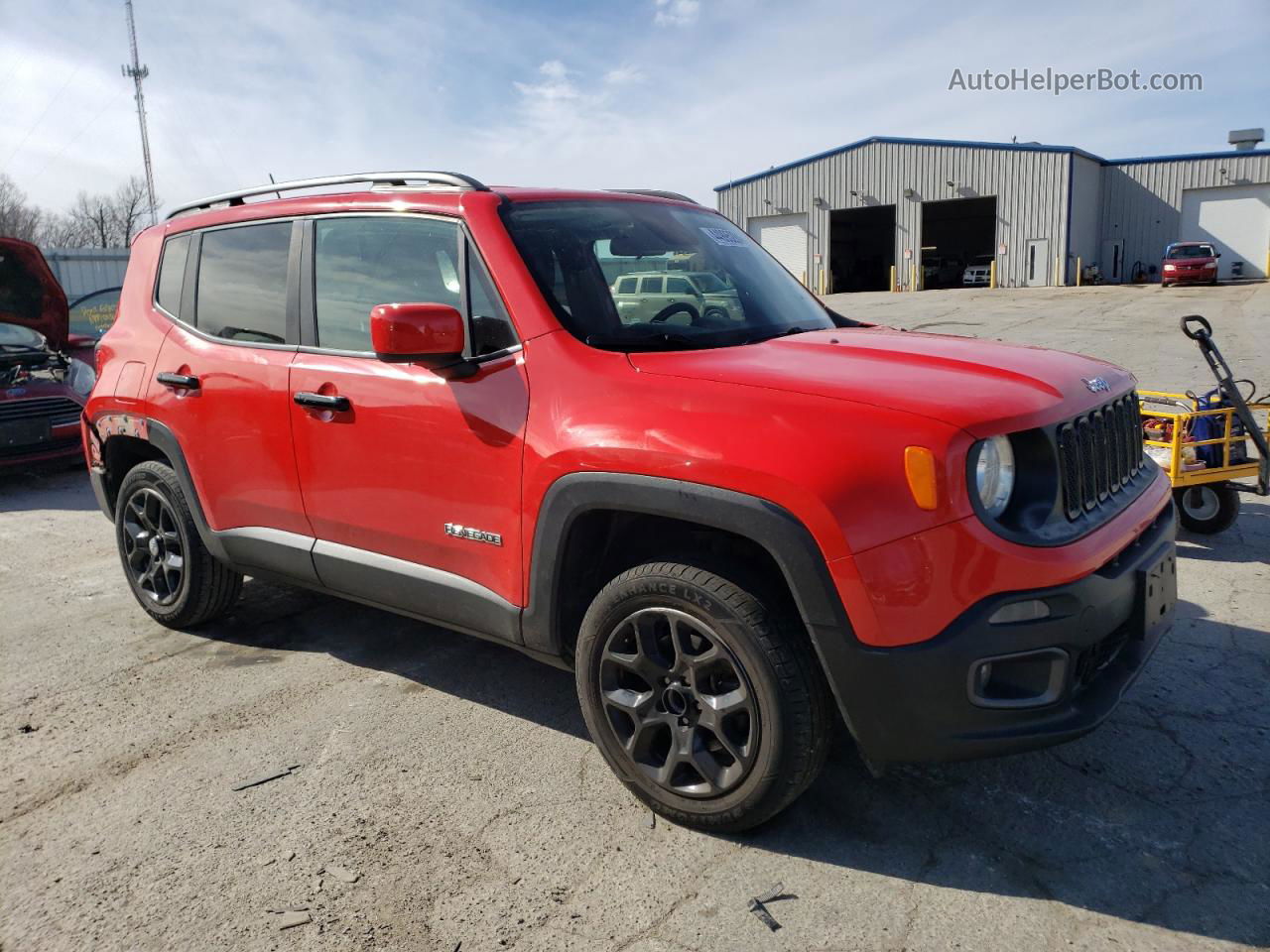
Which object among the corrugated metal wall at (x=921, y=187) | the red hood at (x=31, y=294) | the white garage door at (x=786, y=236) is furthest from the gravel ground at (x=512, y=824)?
the white garage door at (x=786, y=236)

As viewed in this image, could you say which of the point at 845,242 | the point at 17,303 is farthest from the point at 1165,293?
the point at 17,303

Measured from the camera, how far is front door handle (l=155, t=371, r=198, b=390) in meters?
3.94

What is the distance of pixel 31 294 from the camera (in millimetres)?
8852

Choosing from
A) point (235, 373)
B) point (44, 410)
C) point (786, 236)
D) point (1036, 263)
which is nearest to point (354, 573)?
point (235, 373)

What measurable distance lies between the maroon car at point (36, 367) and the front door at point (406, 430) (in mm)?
6127

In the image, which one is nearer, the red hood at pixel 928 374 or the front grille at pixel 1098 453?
the red hood at pixel 928 374

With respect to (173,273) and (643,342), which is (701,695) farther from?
(173,273)

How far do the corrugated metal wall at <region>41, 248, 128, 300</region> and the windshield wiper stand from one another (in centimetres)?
2034

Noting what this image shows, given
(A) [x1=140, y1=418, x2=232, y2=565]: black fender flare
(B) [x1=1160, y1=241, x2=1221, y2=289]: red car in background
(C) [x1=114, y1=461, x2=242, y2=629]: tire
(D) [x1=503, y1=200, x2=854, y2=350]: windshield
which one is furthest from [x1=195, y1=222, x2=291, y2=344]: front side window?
(B) [x1=1160, y1=241, x2=1221, y2=289]: red car in background

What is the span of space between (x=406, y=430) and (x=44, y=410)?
6856 mm

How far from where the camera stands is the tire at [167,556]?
4234mm

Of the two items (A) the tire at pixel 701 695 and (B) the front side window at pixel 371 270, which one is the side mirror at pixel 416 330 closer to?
(B) the front side window at pixel 371 270

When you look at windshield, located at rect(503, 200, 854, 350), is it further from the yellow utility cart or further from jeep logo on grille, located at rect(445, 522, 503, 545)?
the yellow utility cart

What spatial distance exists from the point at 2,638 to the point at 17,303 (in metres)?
5.70
